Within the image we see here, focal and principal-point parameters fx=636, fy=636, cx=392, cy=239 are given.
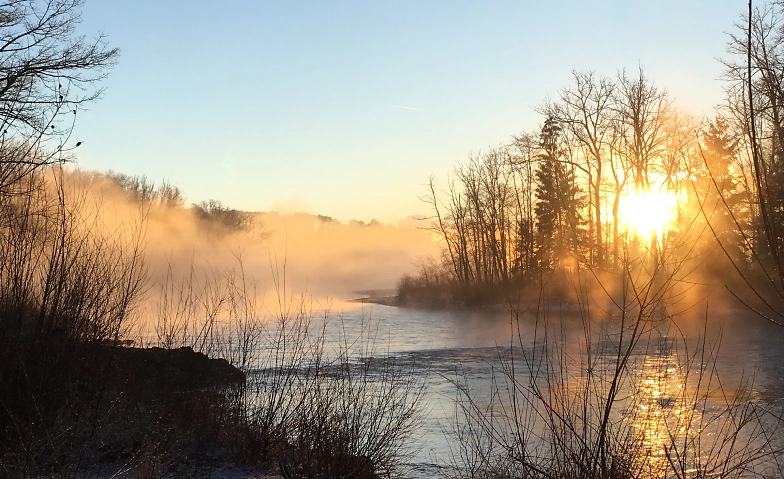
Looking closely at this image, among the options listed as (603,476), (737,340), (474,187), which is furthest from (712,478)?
(474,187)

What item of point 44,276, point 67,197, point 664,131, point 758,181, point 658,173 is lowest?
point 44,276

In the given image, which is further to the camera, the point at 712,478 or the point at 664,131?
the point at 664,131

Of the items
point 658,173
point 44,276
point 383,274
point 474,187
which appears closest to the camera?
point 44,276

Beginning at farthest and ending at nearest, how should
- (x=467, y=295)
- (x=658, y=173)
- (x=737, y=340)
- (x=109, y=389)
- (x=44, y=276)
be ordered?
1. (x=467, y=295)
2. (x=658, y=173)
3. (x=737, y=340)
4. (x=109, y=389)
5. (x=44, y=276)

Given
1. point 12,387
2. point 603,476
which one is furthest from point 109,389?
point 603,476

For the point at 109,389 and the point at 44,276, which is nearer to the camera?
the point at 44,276

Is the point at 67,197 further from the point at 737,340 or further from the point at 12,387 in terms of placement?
the point at 737,340

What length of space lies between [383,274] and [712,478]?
7415cm

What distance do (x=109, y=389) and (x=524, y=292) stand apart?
104 feet

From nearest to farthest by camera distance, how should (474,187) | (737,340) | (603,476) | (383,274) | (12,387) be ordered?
(603,476)
(12,387)
(737,340)
(474,187)
(383,274)

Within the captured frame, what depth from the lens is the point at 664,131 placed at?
34.8 m

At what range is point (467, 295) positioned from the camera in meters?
40.8

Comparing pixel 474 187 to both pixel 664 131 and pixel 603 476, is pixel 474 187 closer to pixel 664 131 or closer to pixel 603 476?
pixel 664 131

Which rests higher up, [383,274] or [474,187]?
[474,187]
